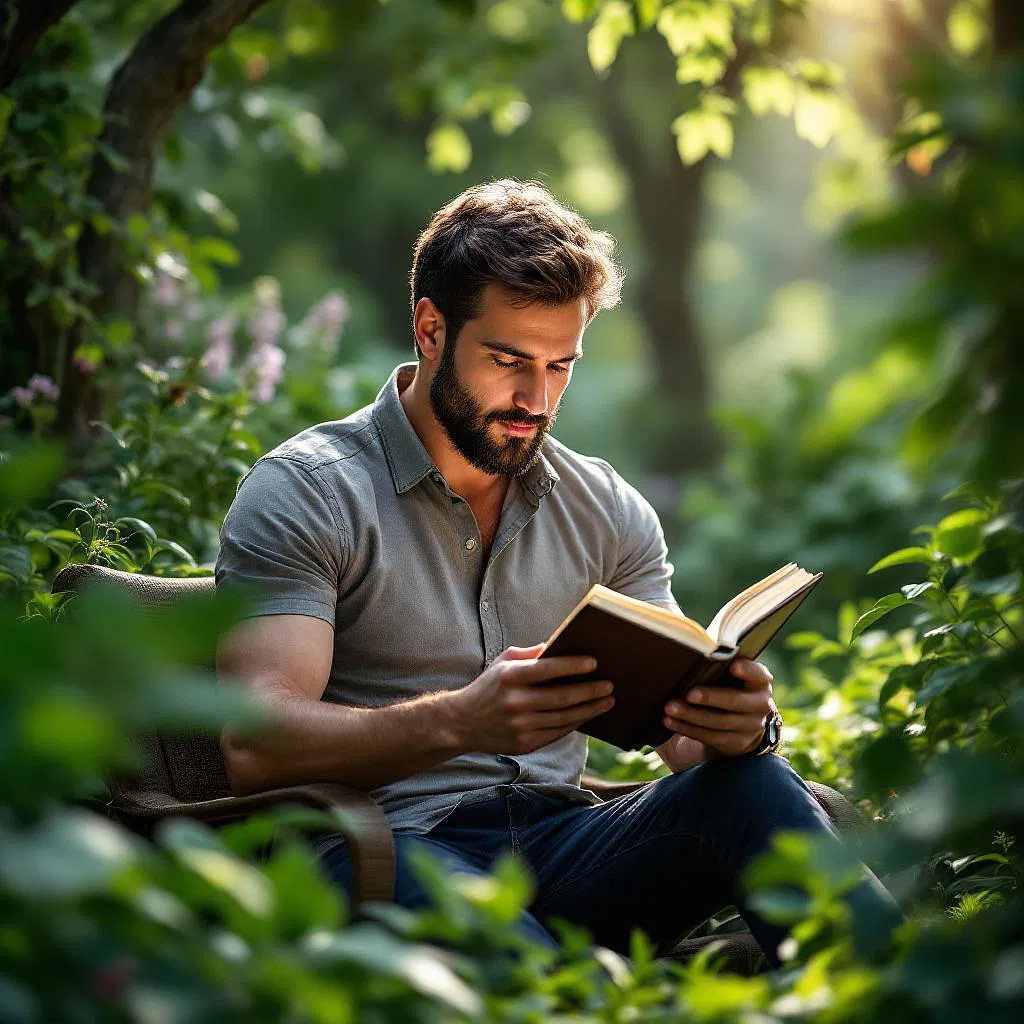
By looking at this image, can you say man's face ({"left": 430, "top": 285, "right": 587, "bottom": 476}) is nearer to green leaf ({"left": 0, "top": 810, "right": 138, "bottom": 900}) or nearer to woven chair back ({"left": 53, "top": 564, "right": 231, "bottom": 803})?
woven chair back ({"left": 53, "top": 564, "right": 231, "bottom": 803})

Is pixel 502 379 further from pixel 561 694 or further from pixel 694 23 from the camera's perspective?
pixel 694 23

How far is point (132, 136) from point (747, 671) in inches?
89.7

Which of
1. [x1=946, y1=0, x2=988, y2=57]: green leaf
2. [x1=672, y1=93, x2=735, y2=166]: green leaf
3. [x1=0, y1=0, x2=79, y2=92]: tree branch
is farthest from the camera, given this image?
[x1=946, y1=0, x2=988, y2=57]: green leaf

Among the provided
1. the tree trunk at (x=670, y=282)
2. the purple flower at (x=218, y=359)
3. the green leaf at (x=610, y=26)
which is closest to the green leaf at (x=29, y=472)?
the purple flower at (x=218, y=359)

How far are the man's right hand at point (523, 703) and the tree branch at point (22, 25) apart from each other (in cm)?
205

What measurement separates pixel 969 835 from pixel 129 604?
1.03 meters

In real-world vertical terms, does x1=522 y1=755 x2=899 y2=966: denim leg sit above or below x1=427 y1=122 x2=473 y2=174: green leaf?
below

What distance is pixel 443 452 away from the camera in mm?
2629

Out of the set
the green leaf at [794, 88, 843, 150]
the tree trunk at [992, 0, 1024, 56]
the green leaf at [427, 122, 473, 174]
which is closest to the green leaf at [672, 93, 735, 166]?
the green leaf at [794, 88, 843, 150]

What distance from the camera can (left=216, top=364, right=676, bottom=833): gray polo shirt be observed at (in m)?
2.33

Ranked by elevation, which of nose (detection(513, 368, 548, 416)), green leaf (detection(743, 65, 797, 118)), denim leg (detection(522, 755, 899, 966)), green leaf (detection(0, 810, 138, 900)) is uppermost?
green leaf (detection(743, 65, 797, 118))

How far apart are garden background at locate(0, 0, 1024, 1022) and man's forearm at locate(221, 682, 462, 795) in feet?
0.41

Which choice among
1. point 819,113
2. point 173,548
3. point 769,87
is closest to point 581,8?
point 769,87

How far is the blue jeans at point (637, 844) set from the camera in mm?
2168
